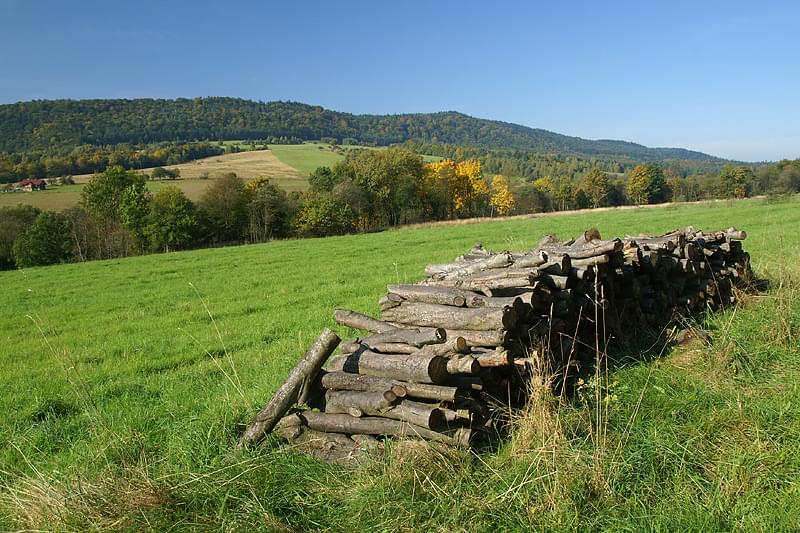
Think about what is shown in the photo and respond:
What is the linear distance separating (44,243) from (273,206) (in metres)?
20.5

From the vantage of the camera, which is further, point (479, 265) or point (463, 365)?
point (479, 265)

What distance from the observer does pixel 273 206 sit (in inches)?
2191

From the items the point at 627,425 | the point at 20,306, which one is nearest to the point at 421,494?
the point at 627,425

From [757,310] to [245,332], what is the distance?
9806 millimetres

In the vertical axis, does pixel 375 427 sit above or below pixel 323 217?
below

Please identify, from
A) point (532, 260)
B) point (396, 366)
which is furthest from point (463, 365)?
point (532, 260)

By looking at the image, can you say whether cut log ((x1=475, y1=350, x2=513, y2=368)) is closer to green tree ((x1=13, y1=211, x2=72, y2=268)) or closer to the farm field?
green tree ((x1=13, y1=211, x2=72, y2=268))

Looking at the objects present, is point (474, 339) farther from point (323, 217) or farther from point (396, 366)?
point (323, 217)

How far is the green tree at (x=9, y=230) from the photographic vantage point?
44.8m

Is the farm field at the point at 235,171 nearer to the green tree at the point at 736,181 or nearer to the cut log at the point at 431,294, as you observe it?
the cut log at the point at 431,294

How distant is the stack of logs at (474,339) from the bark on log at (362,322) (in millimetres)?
14

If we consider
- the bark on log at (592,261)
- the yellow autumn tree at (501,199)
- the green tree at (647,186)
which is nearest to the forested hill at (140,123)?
the yellow autumn tree at (501,199)

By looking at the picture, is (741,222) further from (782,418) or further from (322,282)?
(782,418)

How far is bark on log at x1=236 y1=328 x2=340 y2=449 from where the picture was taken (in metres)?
4.96
